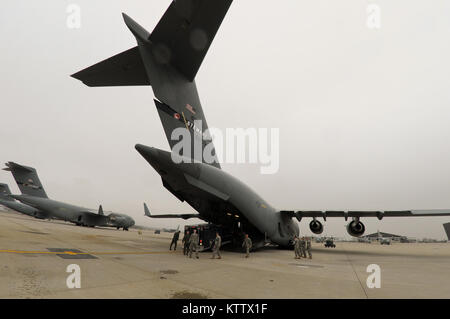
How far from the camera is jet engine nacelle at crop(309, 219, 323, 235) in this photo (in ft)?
53.7

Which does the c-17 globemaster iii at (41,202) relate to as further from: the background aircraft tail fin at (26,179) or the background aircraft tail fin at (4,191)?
the background aircraft tail fin at (4,191)

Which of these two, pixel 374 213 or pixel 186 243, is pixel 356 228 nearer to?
pixel 374 213

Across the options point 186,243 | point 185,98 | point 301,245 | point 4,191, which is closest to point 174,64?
point 185,98

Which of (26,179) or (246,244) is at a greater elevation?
(26,179)

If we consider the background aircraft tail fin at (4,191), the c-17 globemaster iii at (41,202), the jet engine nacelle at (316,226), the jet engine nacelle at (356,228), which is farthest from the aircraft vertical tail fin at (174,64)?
the background aircraft tail fin at (4,191)

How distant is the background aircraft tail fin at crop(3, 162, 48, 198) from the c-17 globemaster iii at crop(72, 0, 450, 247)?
2631cm

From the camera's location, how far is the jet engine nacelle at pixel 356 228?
15273 mm

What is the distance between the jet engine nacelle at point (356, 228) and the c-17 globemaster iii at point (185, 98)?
19.3 feet

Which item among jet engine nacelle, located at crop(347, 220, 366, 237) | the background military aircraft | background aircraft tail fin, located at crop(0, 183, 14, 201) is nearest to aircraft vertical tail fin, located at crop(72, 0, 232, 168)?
jet engine nacelle, located at crop(347, 220, 366, 237)

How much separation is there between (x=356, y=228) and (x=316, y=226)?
2364 mm

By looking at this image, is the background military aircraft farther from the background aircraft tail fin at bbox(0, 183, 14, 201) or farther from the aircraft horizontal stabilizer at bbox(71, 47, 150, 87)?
the aircraft horizontal stabilizer at bbox(71, 47, 150, 87)

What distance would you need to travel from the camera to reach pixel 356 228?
606 inches
